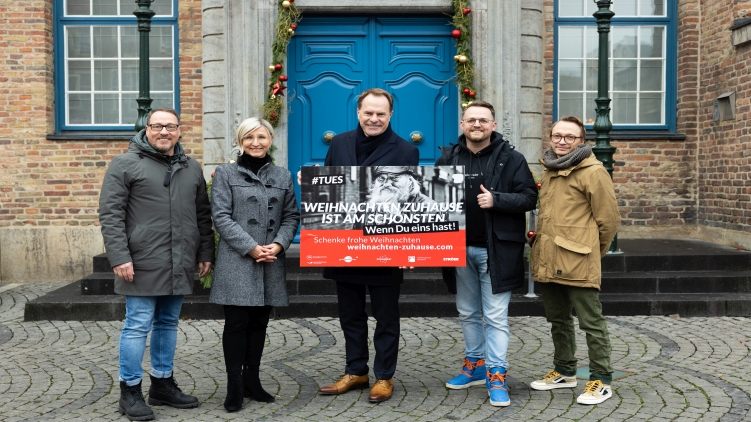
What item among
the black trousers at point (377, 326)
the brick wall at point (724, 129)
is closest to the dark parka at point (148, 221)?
the black trousers at point (377, 326)

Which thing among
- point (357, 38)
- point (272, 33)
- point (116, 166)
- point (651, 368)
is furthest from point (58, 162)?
point (651, 368)

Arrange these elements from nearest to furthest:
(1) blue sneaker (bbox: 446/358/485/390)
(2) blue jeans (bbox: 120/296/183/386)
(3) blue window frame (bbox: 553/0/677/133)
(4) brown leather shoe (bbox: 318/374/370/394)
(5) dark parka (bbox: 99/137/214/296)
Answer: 1. (5) dark parka (bbox: 99/137/214/296)
2. (2) blue jeans (bbox: 120/296/183/386)
3. (4) brown leather shoe (bbox: 318/374/370/394)
4. (1) blue sneaker (bbox: 446/358/485/390)
5. (3) blue window frame (bbox: 553/0/677/133)

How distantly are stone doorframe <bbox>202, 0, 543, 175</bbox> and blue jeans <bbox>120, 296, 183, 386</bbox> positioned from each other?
4218 mm

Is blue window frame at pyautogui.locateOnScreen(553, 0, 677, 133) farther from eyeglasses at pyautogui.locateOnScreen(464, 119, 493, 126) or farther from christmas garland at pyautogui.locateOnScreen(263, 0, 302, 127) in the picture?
eyeglasses at pyautogui.locateOnScreen(464, 119, 493, 126)

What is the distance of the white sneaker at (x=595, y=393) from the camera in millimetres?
5227

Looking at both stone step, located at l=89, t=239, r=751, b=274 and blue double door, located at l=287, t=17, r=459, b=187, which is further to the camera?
blue double door, located at l=287, t=17, r=459, b=187

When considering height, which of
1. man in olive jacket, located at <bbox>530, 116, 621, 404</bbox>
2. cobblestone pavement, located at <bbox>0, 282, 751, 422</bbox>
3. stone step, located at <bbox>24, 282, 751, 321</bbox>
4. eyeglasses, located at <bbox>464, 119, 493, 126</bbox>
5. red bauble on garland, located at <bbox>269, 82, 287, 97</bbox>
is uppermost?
red bauble on garland, located at <bbox>269, 82, 287, 97</bbox>

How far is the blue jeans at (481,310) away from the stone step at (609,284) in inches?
104

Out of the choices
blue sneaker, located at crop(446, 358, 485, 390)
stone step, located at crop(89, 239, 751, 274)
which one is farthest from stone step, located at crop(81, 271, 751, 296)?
blue sneaker, located at crop(446, 358, 485, 390)

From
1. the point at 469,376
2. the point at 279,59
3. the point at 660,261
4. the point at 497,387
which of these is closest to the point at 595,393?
the point at 497,387

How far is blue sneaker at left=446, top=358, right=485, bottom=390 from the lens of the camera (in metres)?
5.61

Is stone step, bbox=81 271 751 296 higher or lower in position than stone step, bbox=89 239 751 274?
lower

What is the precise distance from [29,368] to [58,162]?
16.0ft

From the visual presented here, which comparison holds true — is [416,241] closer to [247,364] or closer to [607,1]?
[247,364]
